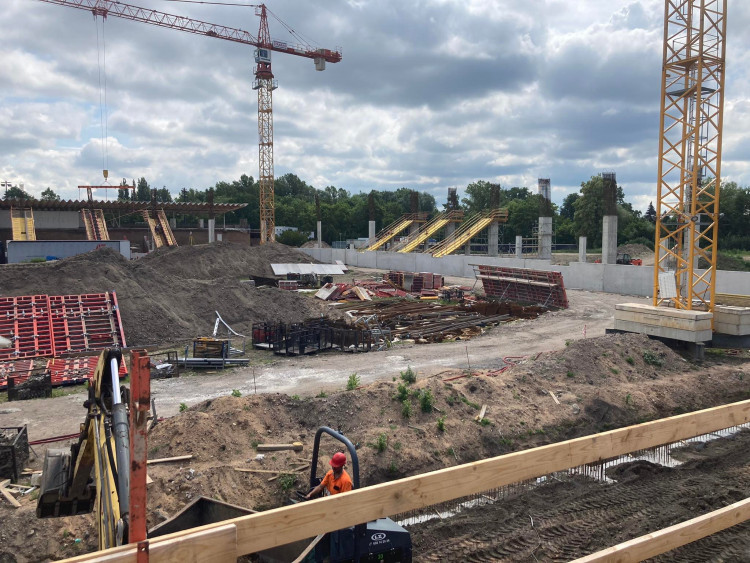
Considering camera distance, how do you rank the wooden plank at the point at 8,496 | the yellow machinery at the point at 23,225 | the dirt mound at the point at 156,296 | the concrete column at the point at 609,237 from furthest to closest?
the yellow machinery at the point at 23,225 → the concrete column at the point at 609,237 → the dirt mound at the point at 156,296 → the wooden plank at the point at 8,496

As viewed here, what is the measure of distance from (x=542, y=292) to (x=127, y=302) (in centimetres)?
2195

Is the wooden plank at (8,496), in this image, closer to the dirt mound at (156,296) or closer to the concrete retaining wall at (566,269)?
the dirt mound at (156,296)

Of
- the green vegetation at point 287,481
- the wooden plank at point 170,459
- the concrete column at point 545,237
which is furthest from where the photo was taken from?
the concrete column at point 545,237

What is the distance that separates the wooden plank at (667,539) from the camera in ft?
16.8

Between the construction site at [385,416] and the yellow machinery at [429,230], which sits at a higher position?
the yellow machinery at [429,230]

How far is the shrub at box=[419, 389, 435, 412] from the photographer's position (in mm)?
13047

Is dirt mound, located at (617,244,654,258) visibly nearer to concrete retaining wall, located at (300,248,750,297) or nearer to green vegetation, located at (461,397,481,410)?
concrete retaining wall, located at (300,248,750,297)

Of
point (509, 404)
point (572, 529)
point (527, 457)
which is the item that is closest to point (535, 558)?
point (572, 529)

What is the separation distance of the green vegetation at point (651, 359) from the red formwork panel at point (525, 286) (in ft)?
45.1

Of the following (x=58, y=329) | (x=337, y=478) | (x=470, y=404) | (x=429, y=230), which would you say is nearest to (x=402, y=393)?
(x=470, y=404)

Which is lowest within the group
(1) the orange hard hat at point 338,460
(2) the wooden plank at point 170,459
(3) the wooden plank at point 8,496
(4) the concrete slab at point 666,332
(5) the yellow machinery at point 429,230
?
(3) the wooden plank at point 8,496

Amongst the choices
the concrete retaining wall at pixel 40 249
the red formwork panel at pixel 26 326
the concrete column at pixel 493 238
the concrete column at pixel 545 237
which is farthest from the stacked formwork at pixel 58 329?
the concrete column at pixel 493 238

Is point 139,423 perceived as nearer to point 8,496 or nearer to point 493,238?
point 8,496

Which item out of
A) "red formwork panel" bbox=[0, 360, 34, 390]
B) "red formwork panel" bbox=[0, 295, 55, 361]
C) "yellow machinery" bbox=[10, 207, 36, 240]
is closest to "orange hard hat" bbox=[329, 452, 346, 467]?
"red formwork panel" bbox=[0, 360, 34, 390]
